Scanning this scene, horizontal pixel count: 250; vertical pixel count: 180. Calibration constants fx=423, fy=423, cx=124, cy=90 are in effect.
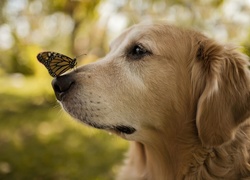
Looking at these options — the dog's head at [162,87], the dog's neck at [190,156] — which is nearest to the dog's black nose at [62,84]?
the dog's head at [162,87]

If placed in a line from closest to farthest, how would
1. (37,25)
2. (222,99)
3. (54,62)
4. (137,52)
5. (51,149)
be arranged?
(222,99), (54,62), (137,52), (51,149), (37,25)

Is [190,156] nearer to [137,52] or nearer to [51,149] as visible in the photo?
[137,52]

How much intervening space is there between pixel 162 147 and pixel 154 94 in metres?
0.39

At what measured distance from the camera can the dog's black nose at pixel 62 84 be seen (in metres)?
2.85

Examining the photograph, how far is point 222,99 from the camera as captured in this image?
2.80 metres

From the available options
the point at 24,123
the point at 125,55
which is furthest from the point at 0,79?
the point at 125,55

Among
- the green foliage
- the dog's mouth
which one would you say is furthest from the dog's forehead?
the green foliage

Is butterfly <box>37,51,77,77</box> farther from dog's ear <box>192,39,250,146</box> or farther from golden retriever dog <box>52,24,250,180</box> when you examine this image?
dog's ear <box>192,39,250,146</box>

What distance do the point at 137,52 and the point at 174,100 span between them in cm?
45

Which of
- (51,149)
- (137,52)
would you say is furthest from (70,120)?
(137,52)

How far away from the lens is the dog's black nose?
112 inches

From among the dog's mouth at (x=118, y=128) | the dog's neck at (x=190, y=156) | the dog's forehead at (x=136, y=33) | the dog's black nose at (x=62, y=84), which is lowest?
the dog's neck at (x=190, y=156)

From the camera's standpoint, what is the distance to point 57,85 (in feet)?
9.38

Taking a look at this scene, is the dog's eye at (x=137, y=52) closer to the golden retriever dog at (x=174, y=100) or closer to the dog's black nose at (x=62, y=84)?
the golden retriever dog at (x=174, y=100)
